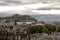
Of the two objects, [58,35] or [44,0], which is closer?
[58,35]

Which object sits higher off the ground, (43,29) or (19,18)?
(19,18)

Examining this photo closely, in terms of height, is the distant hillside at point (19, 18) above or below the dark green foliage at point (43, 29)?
above

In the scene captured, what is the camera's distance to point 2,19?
422cm

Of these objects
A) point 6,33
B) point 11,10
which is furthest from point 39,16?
point 6,33

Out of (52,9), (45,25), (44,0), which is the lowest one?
(45,25)

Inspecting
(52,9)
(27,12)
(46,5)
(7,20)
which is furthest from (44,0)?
(7,20)

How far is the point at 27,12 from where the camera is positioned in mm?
4281

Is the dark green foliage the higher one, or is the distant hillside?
the distant hillside

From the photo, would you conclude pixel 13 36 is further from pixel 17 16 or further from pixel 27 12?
pixel 27 12

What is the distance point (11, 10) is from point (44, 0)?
1.40m

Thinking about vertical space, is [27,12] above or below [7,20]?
above

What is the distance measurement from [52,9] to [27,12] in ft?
3.36

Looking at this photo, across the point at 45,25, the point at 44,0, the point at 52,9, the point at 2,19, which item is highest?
the point at 44,0

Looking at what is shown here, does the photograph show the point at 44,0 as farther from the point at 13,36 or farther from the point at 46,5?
the point at 13,36
